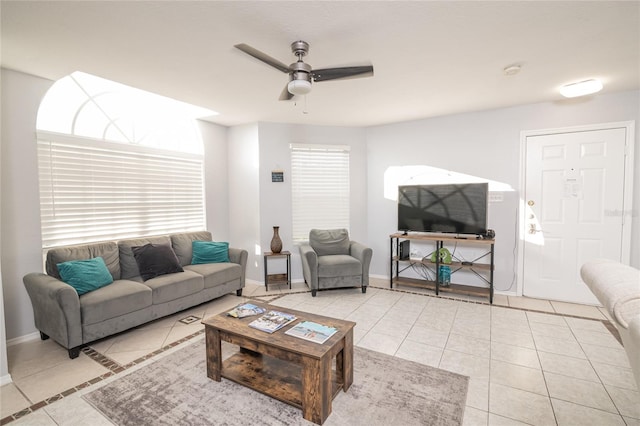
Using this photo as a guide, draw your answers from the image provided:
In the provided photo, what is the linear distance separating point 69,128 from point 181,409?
124 inches

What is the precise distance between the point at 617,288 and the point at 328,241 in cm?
357

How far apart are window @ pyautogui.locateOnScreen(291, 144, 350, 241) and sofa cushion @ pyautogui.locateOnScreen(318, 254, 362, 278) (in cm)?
89

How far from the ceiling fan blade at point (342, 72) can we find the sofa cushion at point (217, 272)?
263cm

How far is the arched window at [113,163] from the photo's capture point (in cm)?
311

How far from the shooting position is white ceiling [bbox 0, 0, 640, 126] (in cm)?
189

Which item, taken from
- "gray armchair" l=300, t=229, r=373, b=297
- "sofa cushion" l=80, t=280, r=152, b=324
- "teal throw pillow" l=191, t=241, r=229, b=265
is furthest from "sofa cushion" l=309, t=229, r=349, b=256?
"sofa cushion" l=80, t=280, r=152, b=324

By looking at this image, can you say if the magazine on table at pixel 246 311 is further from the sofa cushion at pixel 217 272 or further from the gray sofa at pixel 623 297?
the gray sofa at pixel 623 297

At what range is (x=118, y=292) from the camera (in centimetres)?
280

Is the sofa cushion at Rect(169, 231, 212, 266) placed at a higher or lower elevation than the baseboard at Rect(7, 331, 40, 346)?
higher

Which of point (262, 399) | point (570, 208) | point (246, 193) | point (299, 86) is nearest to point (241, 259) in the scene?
point (246, 193)

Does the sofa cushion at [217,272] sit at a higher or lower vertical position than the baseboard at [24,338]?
higher

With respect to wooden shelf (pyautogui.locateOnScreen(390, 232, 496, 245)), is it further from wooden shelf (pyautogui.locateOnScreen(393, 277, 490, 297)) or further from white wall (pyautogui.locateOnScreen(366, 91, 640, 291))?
wooden shelf (pyautogui.locateOnScreen(393, 277, 490, 297))

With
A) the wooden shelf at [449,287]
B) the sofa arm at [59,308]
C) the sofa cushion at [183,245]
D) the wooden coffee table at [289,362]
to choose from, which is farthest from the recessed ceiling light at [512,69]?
the sofa arm at [59,308]

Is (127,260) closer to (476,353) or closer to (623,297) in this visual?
(476,353)
